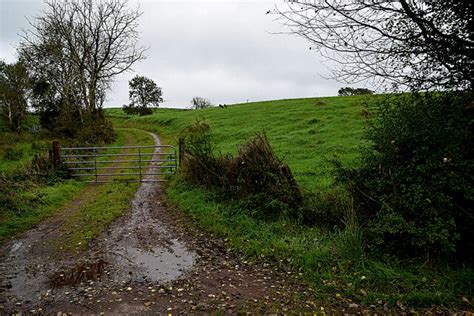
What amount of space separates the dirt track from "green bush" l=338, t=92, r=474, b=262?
2.06m

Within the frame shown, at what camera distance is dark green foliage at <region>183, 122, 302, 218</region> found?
8.54 m

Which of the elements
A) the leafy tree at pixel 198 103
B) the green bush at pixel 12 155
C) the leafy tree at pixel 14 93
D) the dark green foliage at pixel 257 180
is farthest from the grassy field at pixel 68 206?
the leafy tree at pixel 198 103

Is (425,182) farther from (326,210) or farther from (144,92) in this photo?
(144,92)

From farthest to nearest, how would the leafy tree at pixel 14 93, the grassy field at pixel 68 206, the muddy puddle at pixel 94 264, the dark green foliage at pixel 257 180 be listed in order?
the leafy tree at pixel 14 93 → the grassy field at pixel 68 206 → the dark green foliage at pixel 257 180 → the muddy puddle at pixel 94 264

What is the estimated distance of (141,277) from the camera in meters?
6.22

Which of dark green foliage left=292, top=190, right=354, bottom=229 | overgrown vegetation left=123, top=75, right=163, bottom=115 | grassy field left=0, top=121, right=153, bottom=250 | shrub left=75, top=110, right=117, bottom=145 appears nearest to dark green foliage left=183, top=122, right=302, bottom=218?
dark green foliage left=292, top=190, right=354, bottom=229

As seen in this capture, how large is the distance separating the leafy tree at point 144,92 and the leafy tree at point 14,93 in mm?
37927

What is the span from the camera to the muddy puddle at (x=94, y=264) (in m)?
5.71

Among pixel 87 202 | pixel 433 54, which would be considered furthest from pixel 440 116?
pixel 87 202

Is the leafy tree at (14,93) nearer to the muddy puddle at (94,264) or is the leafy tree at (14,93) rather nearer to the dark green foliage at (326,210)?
the muddy puddle at (94,264)

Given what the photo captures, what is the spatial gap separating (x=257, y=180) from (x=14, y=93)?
3588 cm

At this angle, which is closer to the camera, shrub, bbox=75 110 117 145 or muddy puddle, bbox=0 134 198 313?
muddy puddle, bbox=0 134 198 313

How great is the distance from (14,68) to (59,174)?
28554mm

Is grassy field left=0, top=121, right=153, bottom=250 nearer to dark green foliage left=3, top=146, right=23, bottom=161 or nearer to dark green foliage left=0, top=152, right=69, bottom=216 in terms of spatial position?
dark green foliage left=0, top=152, right=69, bottom=216
